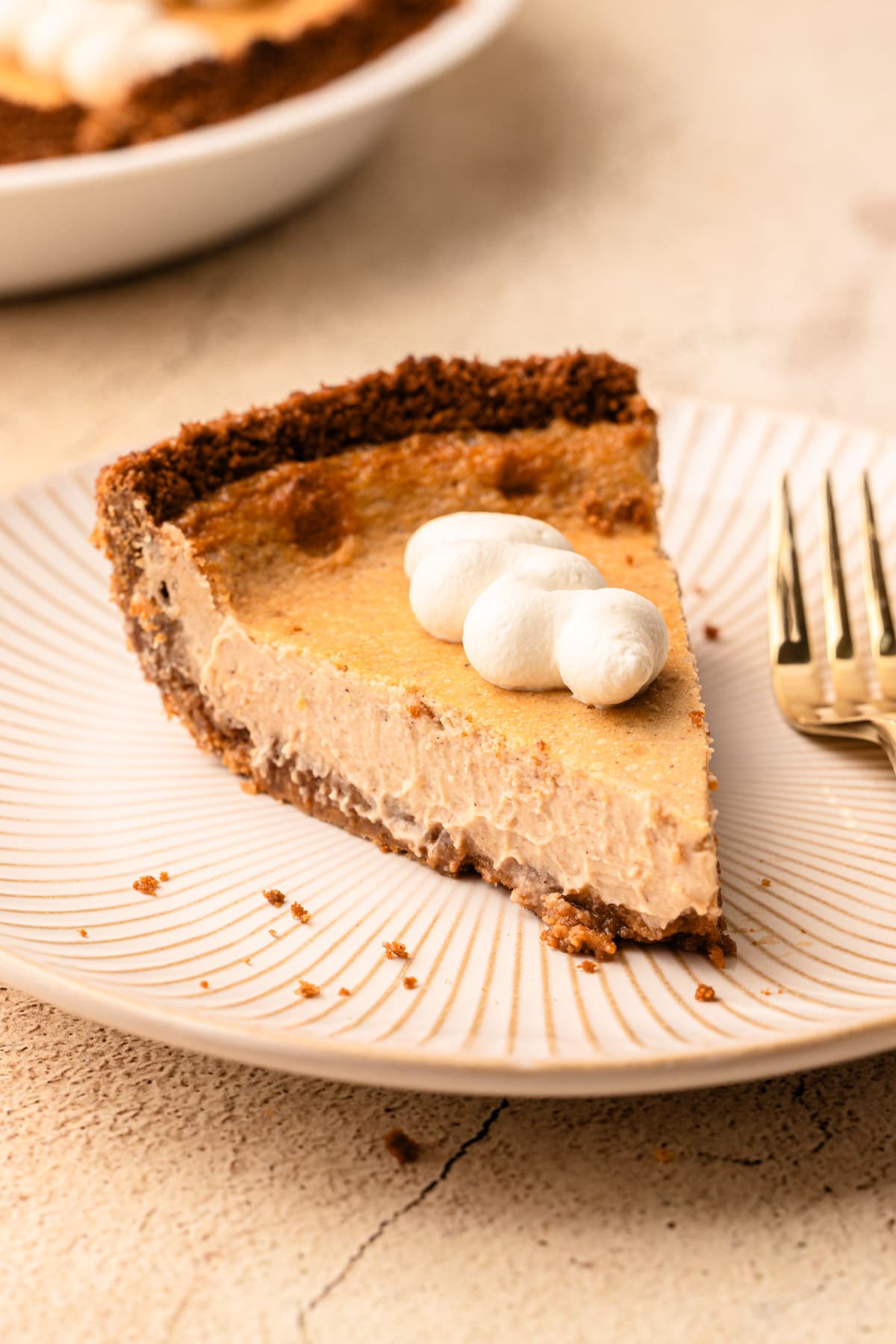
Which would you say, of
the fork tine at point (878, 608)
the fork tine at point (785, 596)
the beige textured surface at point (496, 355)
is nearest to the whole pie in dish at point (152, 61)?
the beige textured surface at point (496, 355)

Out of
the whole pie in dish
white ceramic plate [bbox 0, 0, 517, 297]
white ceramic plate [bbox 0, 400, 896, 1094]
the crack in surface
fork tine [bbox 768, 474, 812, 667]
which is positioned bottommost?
the crack in surface

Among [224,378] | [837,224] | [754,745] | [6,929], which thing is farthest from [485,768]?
[837,224]

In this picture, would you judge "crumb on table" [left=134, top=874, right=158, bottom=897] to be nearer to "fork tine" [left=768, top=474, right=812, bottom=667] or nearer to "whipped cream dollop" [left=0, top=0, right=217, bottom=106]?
"fork tine" [left=768, top=474, right=812, bottom=667]

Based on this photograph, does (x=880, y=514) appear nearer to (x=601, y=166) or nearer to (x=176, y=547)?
(x=176, y=547)

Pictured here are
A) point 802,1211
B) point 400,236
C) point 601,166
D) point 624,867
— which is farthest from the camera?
point 601,166

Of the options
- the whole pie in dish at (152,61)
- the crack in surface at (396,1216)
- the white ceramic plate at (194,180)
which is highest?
the whole pie in dish at (152,61)

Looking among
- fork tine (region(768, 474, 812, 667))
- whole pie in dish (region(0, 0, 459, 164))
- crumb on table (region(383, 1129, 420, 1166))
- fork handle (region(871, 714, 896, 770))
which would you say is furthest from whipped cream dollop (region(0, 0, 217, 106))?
crumb on table (region(383, 1129, 420, 1166))

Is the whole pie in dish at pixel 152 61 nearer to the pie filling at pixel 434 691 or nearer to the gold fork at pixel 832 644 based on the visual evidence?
A: the pie filling at pixel 434 691
